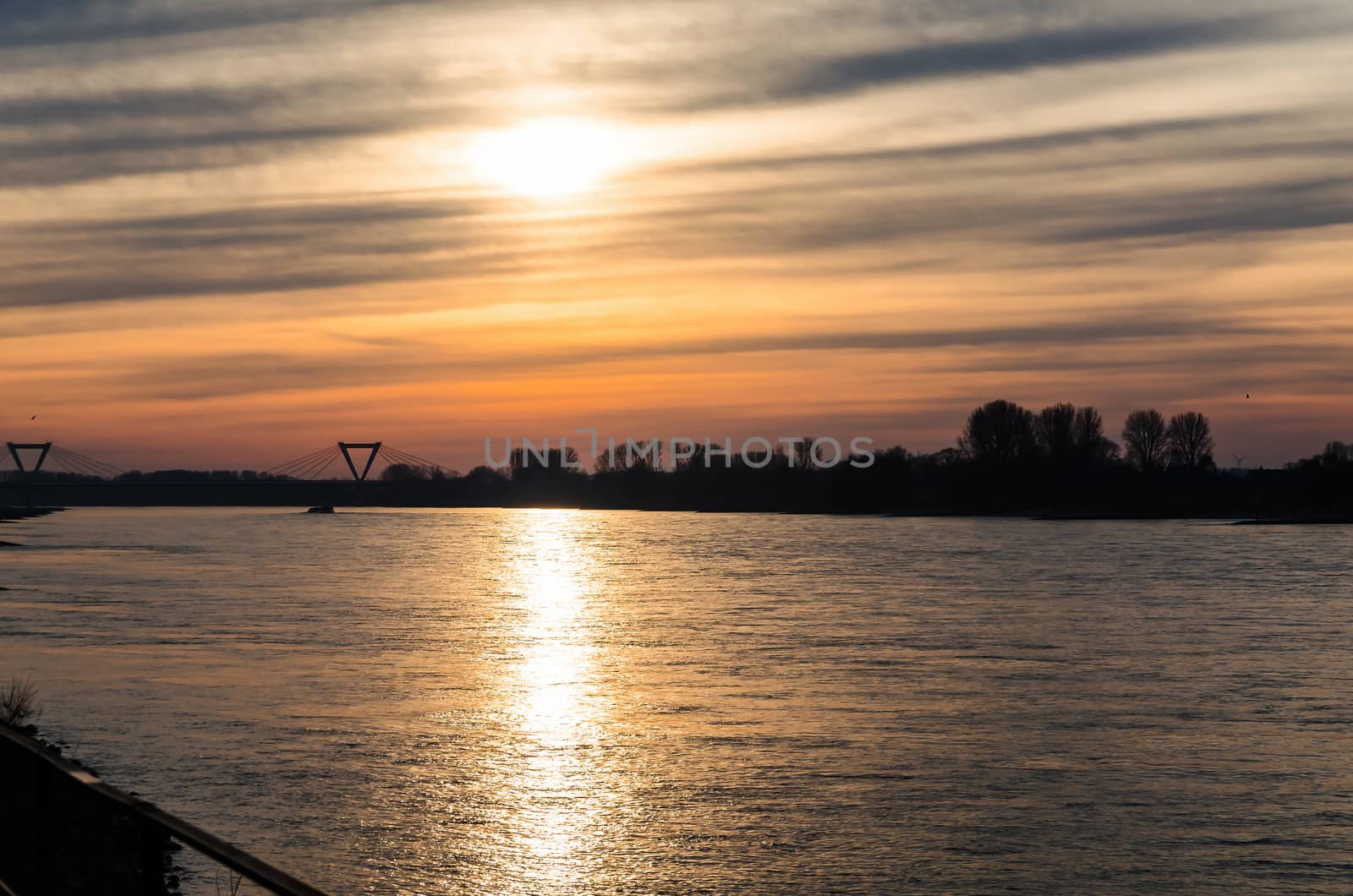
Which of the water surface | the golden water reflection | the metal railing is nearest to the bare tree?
the water surface

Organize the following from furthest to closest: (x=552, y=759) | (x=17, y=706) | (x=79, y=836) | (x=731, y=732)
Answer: (x=17, y=706), (x=731, y=732), (x=552, y=759), (x=79, y=836)

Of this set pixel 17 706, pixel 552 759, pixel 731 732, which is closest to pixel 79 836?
pixel 552 759

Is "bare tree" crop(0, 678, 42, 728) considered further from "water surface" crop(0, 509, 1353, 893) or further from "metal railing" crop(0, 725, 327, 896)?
"metal railing" crop(0, 725, 327, 896)

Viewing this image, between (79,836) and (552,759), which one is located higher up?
(79,836)

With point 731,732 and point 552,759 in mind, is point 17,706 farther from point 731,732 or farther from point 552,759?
point 731,732

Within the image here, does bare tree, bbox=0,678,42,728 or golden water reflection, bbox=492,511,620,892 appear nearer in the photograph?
golden water reflection, bbox=492,511,620,892

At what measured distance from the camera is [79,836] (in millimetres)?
18031

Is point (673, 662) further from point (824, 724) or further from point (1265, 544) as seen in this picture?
point (1265, 544)

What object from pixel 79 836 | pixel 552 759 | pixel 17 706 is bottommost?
pixel 552 759

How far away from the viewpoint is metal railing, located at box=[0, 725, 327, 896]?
6082 millimetres

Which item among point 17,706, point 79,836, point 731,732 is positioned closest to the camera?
point 79,836

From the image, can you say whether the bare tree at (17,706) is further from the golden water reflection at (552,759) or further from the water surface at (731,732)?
the golden water reflection at (552,759)

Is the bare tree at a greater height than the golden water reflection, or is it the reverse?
the bare tree

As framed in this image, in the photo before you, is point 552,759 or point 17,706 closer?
point 552,759
